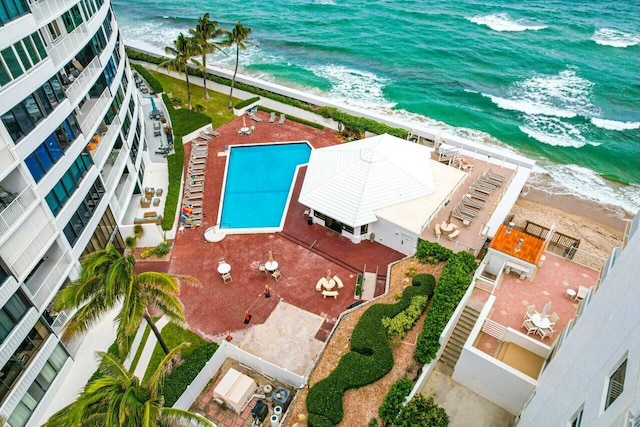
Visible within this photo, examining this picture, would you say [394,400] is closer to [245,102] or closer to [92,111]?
[92,111]

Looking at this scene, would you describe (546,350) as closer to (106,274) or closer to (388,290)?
(388,290)

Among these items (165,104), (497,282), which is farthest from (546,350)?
(165,104)

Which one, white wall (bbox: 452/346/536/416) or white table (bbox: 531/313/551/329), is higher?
white table (bbox: 531/313/551/329)

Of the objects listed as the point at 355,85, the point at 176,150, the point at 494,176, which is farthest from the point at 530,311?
the point at 355,85

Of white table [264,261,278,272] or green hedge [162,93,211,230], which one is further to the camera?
green hedge [162,93,211,230]

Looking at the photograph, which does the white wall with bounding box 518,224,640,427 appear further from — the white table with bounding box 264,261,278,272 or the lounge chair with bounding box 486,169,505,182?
the lounge chair with bounding box 486,169,505,182

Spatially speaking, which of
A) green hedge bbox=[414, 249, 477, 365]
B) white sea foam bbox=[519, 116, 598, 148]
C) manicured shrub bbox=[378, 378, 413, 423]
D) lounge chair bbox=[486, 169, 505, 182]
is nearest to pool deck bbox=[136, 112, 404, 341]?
green hedge bbox=[414, 249, 477, 365]
